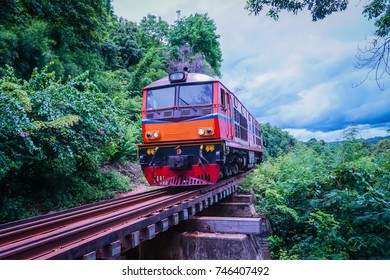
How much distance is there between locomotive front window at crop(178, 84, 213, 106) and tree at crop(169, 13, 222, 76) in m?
16.3

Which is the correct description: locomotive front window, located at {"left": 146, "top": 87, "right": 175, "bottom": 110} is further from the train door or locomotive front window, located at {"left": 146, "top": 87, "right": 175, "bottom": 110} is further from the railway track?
the railway track

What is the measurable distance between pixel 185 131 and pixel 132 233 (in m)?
4.05

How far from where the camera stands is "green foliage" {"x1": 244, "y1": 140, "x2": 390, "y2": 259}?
5.21 meters

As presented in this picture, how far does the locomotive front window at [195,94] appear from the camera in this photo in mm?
7402

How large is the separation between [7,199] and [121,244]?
463cm

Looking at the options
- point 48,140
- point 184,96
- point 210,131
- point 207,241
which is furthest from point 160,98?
point 207,241

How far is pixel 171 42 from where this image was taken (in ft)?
83.3

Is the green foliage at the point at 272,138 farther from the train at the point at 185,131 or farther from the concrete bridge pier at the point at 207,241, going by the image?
the concrete bridge pier at the point at 207,241

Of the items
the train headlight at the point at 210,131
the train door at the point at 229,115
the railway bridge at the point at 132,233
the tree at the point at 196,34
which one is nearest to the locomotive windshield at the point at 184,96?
the train headlight at the point at 210,131

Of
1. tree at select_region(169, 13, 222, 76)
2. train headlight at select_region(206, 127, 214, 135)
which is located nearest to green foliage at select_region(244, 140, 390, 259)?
train headlight at select_region(206, 127, 214, 135)

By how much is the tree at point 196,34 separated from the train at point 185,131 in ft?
53.1

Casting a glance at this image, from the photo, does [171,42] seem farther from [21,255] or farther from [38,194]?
[21,255]

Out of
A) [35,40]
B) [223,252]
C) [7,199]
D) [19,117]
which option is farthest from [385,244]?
[35,40]

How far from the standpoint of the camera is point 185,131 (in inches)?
288
